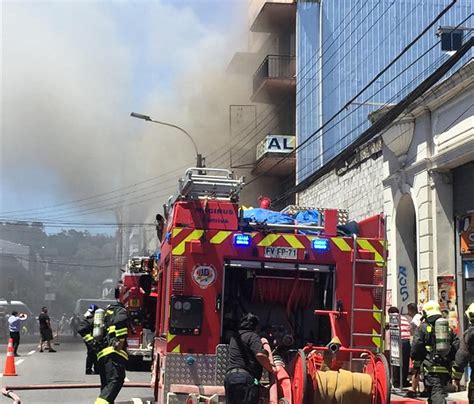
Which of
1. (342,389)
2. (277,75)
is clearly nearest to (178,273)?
(342,389)

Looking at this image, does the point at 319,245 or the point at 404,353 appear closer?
the point at 319,245

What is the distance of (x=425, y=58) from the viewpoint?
75.6ft

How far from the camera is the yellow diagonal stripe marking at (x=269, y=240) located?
7.12 metres

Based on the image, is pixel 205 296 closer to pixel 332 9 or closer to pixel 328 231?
pixel 328 231

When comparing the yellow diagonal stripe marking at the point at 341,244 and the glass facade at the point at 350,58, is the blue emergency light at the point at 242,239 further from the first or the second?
the glass facade at the point at 350,58

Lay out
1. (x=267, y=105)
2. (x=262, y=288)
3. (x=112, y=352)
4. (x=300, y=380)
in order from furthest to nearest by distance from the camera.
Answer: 1. (x=267, y=105)
2. (x=112, y=352)
3. (x=262, y=288)
4. (x=300, y=380)

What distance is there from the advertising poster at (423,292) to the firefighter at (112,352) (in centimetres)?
715

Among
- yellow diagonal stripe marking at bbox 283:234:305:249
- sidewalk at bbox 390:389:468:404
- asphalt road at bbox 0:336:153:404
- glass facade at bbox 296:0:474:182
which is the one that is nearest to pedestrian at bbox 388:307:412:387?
sidewalk at bbox 390:389:468:404

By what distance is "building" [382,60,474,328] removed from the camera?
1230cm

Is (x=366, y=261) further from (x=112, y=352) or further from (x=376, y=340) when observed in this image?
(x=112, y=352)

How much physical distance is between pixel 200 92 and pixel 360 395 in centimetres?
2700

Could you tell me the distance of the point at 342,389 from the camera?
6.02m

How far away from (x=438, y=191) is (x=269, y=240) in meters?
6.83

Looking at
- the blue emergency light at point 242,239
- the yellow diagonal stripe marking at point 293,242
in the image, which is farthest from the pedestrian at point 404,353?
the blue emergency light at point 242,239
